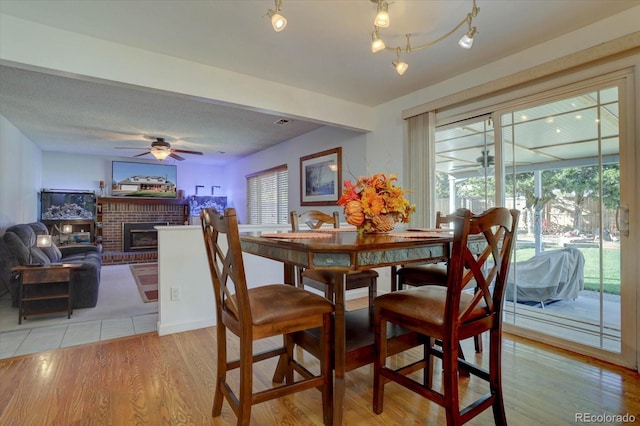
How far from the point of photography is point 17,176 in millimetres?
5012

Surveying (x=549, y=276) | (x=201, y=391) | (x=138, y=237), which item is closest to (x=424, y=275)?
(x=549, y=276)

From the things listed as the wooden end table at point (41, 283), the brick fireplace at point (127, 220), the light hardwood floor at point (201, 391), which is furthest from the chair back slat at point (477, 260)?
the brick fireplace at point (127, 220)

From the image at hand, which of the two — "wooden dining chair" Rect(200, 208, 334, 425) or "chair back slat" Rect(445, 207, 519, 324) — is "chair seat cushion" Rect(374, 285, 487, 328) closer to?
"chair back slat" Rect(445, 207, 519, 324)

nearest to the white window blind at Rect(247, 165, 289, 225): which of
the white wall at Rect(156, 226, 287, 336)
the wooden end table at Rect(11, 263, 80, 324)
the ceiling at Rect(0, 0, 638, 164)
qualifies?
the ceiling at Rect(0, 0, 638, 164)

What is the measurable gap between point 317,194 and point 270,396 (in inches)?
148

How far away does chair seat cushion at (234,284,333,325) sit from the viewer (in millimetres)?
1367

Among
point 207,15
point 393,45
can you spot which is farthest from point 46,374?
point 393,45

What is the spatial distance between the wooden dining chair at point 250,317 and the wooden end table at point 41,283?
2624 millimetres

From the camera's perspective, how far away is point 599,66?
2.26 metres

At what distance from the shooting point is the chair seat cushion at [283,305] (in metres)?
1.37

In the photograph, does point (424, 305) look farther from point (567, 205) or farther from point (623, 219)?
point (567, 205)

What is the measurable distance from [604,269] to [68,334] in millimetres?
4414

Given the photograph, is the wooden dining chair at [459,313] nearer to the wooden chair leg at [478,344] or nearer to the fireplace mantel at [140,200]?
the wooden chair leg at [478,344]

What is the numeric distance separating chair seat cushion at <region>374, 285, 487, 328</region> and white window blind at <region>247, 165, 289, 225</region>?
445 cm
